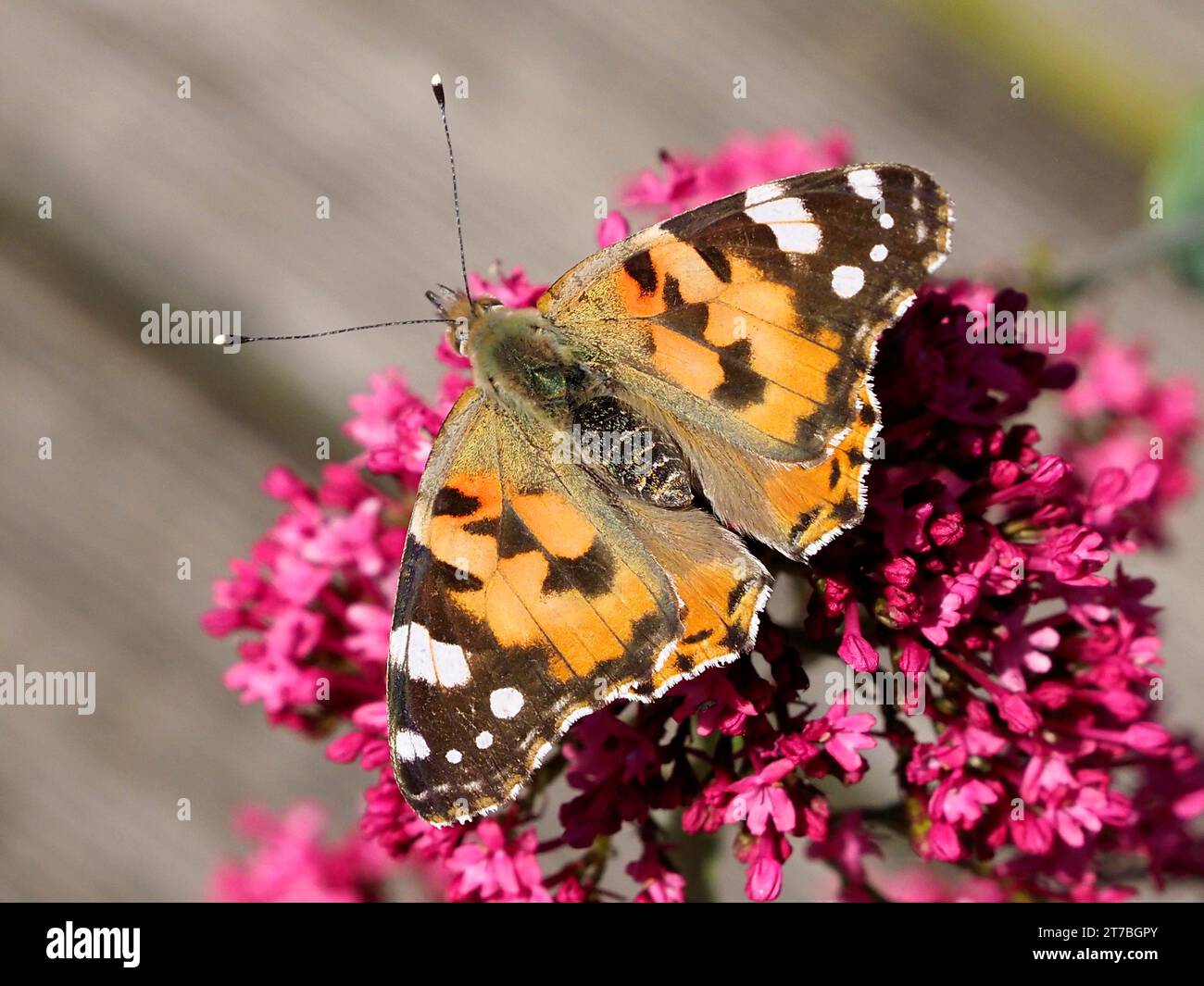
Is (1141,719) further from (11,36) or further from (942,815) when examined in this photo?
(11,36)

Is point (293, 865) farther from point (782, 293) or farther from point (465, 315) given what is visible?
point (782, 293)

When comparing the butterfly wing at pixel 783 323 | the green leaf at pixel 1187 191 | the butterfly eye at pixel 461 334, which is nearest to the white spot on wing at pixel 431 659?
the butterfly wing at pixel 783 323

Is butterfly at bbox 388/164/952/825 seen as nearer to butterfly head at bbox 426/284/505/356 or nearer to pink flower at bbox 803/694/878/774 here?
butterfly head at bbox 426/284/505/356

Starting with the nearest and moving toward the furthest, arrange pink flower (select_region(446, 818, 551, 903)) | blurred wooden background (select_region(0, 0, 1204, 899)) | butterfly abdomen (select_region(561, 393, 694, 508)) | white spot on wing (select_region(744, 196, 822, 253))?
white spot on wing (select_region(744, 196, 822, 253))
butterfly abdomen (select_region(561, 393, 694, 508))
pink flower (select_region(446, 818, 551, 903))
blurred wooden background (select_region(0, 0, 1204, 899))

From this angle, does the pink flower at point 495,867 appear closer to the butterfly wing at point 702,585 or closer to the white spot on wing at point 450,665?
the white spot on wing at point 450,665

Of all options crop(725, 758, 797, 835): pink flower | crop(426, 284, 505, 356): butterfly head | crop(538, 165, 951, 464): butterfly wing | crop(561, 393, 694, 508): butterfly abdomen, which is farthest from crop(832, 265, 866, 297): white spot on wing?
crop(725, 758, 797, 835): pink flower
